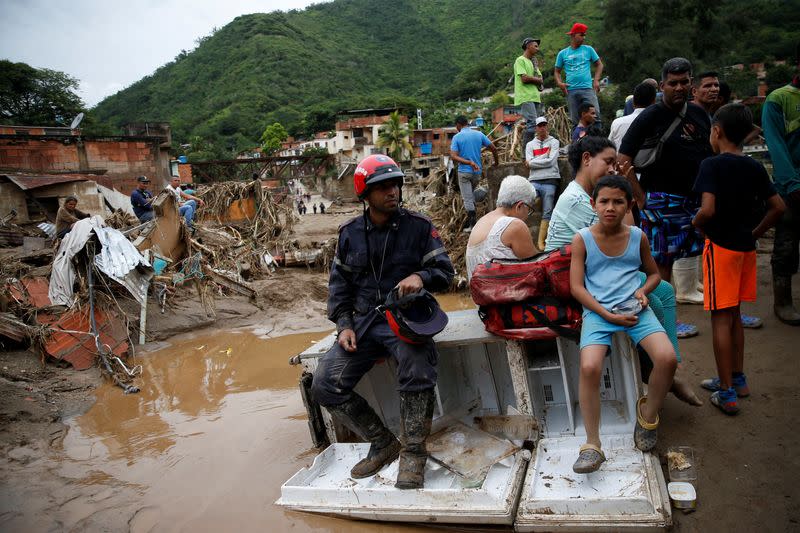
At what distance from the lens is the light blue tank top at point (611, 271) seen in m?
3.00

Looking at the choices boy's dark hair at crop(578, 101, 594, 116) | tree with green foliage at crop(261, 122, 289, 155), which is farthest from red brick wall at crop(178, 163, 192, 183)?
tree with green foliage at crop(261, 122, 289, 155)

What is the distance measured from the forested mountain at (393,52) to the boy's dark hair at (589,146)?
129ft

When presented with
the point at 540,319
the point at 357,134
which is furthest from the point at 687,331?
the point at 357,134

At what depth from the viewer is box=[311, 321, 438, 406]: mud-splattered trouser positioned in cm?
317

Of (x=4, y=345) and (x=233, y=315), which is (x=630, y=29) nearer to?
(x=233, y=315)

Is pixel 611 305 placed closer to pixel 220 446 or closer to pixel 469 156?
pixel 220 446

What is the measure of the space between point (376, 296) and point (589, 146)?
1.77m

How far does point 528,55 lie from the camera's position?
8.06 meters

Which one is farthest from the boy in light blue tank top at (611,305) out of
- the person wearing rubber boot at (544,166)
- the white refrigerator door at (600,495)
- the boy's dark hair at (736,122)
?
the person wearing rubber boot at (544,166)

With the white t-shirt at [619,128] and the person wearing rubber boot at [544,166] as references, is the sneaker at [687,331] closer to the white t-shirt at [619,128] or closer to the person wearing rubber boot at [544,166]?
the white t-shirt at [619,128]

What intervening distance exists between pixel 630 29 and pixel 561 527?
46376 mm

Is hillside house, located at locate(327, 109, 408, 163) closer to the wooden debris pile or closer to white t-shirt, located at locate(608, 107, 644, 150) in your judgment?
the wooden debris pile

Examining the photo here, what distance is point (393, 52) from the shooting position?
105 meters

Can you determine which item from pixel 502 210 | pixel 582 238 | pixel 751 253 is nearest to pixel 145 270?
pixel 502 210
